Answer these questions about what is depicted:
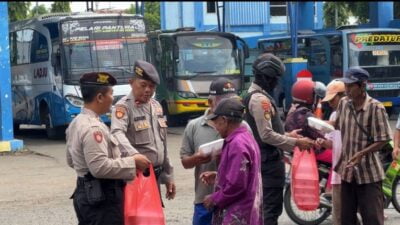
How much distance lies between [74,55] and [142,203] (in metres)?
13.3

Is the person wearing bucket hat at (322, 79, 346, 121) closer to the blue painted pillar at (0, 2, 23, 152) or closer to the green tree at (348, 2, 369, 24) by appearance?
the blue painted pillar at (0, 2, 23, 152)

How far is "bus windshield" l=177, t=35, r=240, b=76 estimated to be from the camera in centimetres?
2156

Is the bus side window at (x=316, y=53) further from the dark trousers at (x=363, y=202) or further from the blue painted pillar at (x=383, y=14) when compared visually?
the dark trousers at (x=363, y=202)

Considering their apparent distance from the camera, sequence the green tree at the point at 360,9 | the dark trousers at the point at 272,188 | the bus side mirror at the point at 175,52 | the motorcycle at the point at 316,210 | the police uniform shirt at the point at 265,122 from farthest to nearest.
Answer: the green tree at the point at 360,9, the bus side mirror at the point at 175,52, the motorcycle at the point at 316,210, the dark trousers at the point at 272,188, the police uniform shirt at the point at 265,122

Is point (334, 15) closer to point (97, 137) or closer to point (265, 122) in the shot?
point (265, 122)

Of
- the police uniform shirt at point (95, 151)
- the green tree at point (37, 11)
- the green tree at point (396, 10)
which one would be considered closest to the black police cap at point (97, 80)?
the police uniform shirt at point (95, 151)

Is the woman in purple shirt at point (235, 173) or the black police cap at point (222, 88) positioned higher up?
the black police cap at point (222, 88)

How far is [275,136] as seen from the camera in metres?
6.23

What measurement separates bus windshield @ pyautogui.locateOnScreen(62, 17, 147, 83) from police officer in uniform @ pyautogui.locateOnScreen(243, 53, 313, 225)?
12.2 meters

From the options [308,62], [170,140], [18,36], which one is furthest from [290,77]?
[18,36]

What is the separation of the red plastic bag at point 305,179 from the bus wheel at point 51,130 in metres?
12.8

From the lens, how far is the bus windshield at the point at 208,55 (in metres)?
21.6

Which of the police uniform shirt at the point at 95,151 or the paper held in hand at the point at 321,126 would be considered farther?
the paper held in hand at the point at 321,126

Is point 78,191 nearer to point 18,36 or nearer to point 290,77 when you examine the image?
point 18,36
